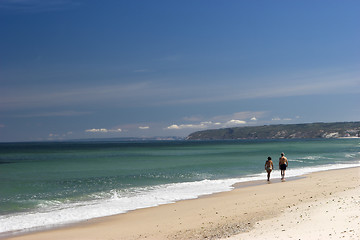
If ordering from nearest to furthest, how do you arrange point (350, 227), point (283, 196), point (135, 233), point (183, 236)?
point (350, 227) < point (183, 236) < point (135, 233) < point (283, 196)

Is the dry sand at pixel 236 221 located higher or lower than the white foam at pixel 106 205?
higher

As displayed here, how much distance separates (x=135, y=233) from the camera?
437 inches

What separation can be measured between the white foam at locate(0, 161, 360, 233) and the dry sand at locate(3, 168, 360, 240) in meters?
1.20

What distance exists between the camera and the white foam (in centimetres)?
1366

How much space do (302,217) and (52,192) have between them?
15974mm

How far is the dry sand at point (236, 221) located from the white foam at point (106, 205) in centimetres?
120

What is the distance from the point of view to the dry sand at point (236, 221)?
9.25 metres

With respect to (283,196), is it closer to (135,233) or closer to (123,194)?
(135,233)

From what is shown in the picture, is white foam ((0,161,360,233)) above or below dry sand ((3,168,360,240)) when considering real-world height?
below

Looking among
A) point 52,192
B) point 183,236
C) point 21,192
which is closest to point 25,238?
point 183,236

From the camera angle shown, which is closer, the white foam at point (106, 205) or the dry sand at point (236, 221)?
the dry sand at point (236, 221)

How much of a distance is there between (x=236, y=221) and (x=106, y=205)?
289 inches

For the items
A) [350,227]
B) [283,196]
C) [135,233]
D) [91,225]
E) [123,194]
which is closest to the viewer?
[350,227]

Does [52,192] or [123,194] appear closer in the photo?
[123,194]
